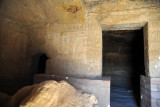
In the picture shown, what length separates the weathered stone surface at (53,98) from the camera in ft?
6.07

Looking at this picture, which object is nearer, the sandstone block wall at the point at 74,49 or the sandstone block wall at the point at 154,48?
the sandstone block wall at the point at 154,48

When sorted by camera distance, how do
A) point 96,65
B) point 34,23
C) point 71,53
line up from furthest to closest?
point 34,23
point 71,53
point 96,65

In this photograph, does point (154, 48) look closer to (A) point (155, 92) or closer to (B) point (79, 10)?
(A) point (155, 92)

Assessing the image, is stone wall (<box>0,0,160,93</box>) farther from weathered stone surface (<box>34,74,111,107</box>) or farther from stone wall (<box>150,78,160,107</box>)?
stone wall (<box>150,78,160,107</box>)

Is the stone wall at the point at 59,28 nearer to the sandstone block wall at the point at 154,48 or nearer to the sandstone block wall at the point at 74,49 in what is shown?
the sandstone block wall at the point at 74,49

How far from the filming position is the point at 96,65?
390 cm

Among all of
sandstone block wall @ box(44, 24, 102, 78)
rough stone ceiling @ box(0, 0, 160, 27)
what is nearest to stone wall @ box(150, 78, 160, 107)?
sandstone block wall @ box(44, 24, 102, 78)

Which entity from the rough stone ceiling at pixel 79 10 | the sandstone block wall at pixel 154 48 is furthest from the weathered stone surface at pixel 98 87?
the rough stone ceiling at pixel 79 10

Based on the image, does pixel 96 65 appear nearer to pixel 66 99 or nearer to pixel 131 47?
pixel 66 99

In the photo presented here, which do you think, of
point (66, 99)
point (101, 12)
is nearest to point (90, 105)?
point (66, 99)

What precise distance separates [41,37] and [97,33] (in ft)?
7.63

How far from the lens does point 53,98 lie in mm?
2158

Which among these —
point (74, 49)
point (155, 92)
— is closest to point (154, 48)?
point (155, 92)

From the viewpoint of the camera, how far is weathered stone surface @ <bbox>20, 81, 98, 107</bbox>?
185cm
